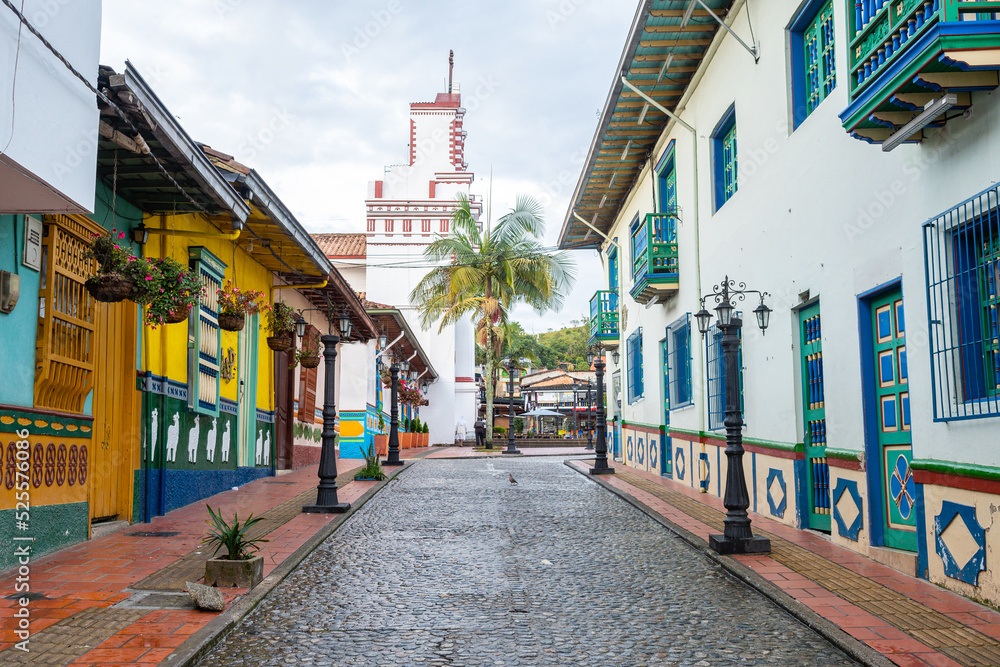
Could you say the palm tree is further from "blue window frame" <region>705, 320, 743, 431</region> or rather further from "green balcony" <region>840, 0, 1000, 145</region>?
"green balcony" <region>840, 0, 1000, 145</region>

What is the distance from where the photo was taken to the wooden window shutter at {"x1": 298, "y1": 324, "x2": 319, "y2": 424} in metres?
17.4

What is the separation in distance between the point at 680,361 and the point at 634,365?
477 centimetres

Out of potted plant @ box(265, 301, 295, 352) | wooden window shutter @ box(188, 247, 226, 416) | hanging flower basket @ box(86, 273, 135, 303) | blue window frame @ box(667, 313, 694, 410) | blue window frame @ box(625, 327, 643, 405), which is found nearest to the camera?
hanging flower basket @ box(86, 273, 135, 303)

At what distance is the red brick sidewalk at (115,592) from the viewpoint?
14.4ft

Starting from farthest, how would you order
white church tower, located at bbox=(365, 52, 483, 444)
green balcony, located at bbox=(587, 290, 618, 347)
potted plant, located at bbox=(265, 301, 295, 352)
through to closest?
white church tower, located at bbox=(365, 52, 483, 444) → green balcony, located at bbox=(587, 290, 618, 347) → potted plant, located at bbox=(265, 301, 295, 352)

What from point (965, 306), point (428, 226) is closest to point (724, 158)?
point (965, 306)

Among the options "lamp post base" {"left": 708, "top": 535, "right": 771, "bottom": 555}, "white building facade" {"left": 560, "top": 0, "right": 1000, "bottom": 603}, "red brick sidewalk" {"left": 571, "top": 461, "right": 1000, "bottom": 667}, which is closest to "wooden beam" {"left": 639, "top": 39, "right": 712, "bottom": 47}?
"white building facade" {"left": 560, "top": 0, "right": 1000, "bottom": 603}

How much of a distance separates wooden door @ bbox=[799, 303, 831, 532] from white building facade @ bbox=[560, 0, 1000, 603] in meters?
0.02

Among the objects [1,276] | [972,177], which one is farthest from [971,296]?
[1,276]

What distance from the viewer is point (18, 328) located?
6.55 m

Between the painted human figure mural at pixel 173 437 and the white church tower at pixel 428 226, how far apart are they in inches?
967

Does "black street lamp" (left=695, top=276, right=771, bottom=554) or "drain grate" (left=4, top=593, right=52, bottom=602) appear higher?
"black street lamp" (left=695, top=276, right=771, bottom=554)

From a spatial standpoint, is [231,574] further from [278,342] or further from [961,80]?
[278,342]

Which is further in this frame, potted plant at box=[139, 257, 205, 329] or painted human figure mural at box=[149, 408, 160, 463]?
painted human figure mural at box=[149, 408, 160, 463]
